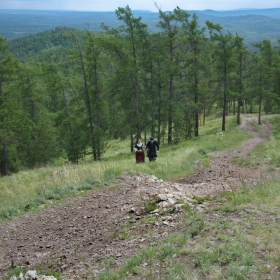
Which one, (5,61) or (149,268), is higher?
(5,61)

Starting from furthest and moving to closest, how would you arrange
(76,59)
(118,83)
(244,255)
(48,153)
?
(48,153), (118,83), (76,59), (244,255)

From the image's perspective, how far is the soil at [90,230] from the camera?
6.02 metres

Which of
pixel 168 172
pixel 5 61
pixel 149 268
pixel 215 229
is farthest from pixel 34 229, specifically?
pixel 5 61

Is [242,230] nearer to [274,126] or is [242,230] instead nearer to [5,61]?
[5,61]

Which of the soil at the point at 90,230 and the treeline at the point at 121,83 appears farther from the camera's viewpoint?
the treeline at the point at 121,83

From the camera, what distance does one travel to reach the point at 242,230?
19.6ft

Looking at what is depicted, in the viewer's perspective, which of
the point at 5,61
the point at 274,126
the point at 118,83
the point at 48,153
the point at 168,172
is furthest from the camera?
the point at 274,126

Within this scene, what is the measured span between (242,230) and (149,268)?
2.14 metres

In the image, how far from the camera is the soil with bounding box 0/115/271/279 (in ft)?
19.7

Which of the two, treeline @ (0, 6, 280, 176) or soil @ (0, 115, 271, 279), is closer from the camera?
soil @ (0, 115, 271, 279)

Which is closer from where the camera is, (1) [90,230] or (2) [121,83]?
(1) [90,230]

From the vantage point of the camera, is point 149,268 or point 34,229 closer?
point 149,268

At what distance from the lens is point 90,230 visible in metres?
7.38

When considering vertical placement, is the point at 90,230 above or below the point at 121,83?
below
